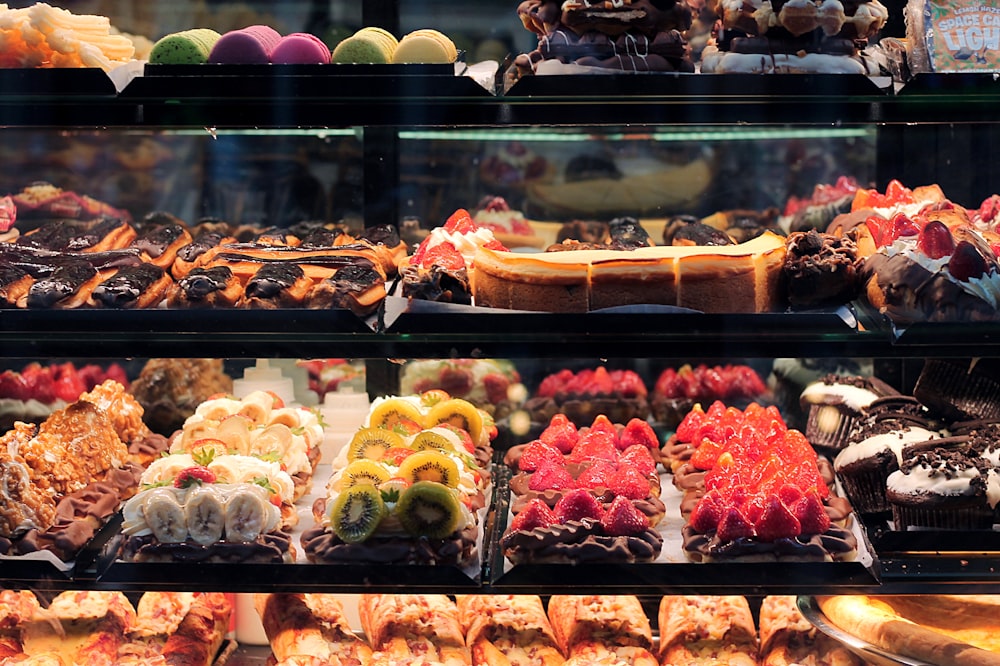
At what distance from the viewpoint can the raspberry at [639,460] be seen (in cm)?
327

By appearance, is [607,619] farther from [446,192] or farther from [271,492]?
[446,192]

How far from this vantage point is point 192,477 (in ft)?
9.65

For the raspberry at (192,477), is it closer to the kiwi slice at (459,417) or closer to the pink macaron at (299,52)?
the kiwi slice at (459,417)

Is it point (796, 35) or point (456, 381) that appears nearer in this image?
point (796, 35)

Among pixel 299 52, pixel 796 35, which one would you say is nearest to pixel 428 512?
pixel 299 52

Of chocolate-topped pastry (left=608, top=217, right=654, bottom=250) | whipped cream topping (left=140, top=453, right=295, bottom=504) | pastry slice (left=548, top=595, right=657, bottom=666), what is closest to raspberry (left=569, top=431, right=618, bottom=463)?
pastry slice (left=548, top=595, right=657, bottom=666)

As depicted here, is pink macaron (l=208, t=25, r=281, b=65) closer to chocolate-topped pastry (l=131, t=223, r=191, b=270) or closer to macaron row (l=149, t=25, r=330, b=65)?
macaron row (l=149, t=25, r=330, b=65)

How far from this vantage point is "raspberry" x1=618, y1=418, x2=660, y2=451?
141 inches

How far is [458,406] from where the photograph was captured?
3.59 metres

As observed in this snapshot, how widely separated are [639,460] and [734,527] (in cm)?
60

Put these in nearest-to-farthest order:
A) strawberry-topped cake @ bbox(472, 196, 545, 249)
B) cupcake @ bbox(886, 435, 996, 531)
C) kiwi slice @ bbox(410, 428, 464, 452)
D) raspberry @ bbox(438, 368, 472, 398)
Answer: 1. cupcake @ bbox(886, 435, 996, 531)
2. kiwi slice @ bbox(410, 428, 464, 452)
3. strawberry-topped cake @ bbox(472, 196, 545, 249)
4. raspberry @ bbox(438, 368, 472, 398)

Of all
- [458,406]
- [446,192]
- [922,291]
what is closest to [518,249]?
[446,192]

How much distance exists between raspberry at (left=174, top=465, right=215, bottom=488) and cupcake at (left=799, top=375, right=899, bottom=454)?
6.21 ft

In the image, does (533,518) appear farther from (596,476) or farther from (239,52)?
(239,52)
